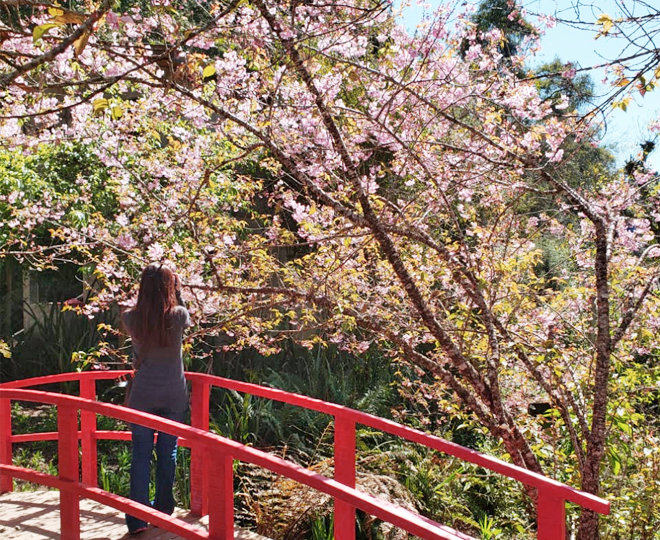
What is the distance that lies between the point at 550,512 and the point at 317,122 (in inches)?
115

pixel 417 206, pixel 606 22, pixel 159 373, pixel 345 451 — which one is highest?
pixel 606 22

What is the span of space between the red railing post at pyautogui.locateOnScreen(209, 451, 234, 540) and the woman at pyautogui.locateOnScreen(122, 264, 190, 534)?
72 centimetres

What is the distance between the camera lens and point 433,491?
622cm

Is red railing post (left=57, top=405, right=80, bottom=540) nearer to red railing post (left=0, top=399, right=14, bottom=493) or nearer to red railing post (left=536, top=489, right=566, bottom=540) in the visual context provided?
red railing post (left=0, top=399, right=14, bottom=493)

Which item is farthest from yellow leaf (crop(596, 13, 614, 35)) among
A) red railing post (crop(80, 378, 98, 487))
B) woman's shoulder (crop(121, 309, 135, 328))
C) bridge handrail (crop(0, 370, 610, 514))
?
red railing post (crop(80, 378, 98, 487))

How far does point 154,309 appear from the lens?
3.81 m

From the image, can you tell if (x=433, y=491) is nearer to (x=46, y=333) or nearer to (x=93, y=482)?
(x=93, y=482)

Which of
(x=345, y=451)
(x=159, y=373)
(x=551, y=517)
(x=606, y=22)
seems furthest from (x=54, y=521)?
(x=606, y=22)

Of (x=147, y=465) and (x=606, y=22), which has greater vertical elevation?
(x=606, y=22)

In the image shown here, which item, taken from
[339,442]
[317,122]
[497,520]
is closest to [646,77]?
[317,122]

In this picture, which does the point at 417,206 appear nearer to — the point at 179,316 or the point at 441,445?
the point at 179,316

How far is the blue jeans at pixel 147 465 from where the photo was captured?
393cm

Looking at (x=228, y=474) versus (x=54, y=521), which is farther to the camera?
(x=54, y=521)

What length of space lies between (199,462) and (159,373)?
0.88m
